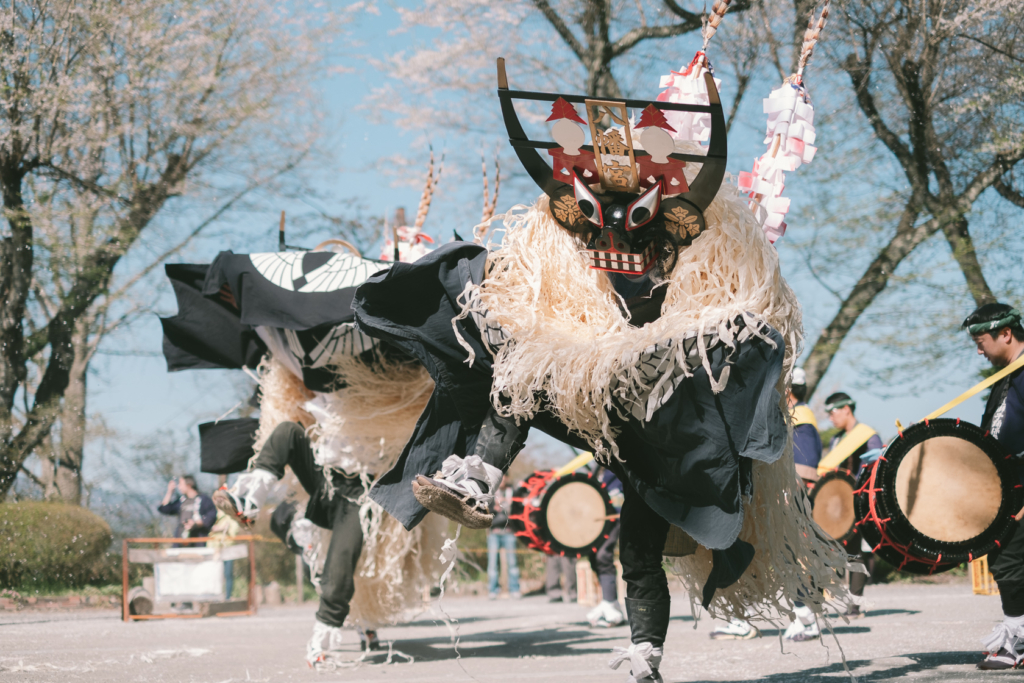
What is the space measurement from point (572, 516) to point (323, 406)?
66.9 inches

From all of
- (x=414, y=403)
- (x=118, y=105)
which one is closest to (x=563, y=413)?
(x=414, y=403)

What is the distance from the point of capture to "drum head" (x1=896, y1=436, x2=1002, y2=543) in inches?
146

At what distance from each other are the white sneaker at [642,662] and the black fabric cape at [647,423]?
1.07 feet

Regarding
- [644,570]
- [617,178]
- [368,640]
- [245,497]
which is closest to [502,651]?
[368,640]

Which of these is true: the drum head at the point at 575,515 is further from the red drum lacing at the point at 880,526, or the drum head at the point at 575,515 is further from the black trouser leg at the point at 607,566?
the red drum lacing at the point at 880,526

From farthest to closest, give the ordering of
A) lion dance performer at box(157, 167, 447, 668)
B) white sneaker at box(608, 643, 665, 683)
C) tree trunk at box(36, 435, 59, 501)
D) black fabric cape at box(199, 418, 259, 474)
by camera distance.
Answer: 1. tree trunk at box(36, 435, 59, 501)
2. black fabric cape at box(199, 418, 259, 474)
3. lion dance performer at box(157, 167, 447, 668)
4. white sneaker at box(608, 643, 665, 683)

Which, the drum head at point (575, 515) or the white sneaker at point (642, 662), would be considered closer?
the white sneaker at point (642, 662)

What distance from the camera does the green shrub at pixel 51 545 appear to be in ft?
19.0

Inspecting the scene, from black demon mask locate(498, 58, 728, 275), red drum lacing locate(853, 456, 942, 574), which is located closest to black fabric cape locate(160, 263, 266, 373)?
black demon mask locate(498, 58, 728, 275)

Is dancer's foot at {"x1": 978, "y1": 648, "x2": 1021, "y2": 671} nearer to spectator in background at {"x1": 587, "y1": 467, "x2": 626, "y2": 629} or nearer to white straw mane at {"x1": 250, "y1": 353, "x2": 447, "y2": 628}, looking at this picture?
white straw mane at {"x1": 250, "y1": 353, "x2": 447, "y2": 628}

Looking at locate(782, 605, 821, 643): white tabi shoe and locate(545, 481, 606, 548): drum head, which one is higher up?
locate(545, 481, 606, 548): drum head

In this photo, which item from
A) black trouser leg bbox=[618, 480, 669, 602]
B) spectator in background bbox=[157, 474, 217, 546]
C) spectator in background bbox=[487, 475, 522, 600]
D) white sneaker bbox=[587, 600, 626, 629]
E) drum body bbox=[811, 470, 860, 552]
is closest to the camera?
black trouser leg bbox=[618, 480, 669, 602]

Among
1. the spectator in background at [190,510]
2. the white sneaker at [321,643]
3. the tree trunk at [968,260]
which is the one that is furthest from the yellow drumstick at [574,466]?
the tree trunk at [968,260]

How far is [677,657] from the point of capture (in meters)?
4.52
